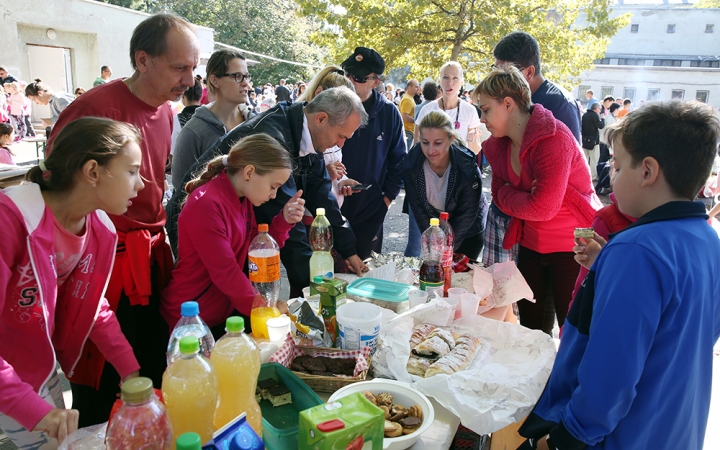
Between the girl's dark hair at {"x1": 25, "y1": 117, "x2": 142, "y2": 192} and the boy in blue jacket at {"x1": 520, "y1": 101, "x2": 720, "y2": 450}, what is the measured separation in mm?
1576

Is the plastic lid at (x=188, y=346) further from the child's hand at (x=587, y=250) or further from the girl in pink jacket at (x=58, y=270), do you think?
the child's hand at (x=587, y=250)

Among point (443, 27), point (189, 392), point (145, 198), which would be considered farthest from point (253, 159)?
point (443, 27)

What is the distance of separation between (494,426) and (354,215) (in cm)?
230

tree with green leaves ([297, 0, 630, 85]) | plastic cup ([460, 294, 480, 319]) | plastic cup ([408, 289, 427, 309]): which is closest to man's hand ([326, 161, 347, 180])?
plastic cup ([408, 289, 427, 309])

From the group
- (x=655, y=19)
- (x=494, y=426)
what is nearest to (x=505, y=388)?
(x=494, y=426)

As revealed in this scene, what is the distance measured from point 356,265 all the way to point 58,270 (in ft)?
5.07

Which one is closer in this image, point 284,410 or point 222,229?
point 284,410

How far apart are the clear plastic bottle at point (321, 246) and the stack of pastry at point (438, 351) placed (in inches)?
24.8

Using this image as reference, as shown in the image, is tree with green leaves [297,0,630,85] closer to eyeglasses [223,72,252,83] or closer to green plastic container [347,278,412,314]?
eyeglasses [223,72,252,83]

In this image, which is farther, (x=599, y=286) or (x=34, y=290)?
(x=34, y=290)

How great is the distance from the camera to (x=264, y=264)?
6.86 feet

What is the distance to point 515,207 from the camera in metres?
2.68

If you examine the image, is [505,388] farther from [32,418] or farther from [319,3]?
[319,3]

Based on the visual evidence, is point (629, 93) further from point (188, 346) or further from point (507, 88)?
point (188, 346)
